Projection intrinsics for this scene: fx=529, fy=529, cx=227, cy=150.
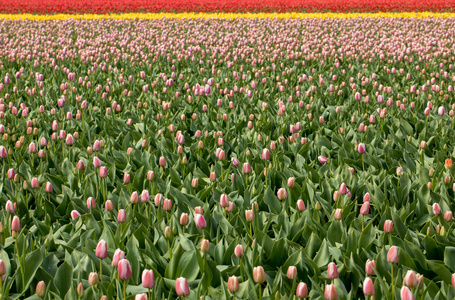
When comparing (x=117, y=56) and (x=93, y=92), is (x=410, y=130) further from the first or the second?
(x=117, y=56)

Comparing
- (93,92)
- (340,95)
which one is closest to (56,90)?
(93,92)

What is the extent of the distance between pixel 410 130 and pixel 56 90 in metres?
A: 4.80

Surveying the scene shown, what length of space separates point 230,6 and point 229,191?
20898mm

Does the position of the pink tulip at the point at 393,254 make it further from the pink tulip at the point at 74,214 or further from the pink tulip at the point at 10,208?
the pink tulip at the point at 10,208

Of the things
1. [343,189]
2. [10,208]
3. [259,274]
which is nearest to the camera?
[259,274]

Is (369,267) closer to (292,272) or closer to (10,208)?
(292,272)

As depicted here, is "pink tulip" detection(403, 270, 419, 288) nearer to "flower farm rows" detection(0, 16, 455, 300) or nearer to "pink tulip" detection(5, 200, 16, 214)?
"flower farm rows" detection(0, 16, 455, 300)

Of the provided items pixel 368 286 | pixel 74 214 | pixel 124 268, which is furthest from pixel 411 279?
pixel 74 214

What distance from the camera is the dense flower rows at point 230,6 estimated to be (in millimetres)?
22922

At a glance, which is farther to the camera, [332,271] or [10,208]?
[10,208]

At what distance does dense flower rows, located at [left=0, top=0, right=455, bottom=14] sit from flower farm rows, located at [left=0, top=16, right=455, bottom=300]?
15.5 meters

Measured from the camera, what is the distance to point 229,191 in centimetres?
369

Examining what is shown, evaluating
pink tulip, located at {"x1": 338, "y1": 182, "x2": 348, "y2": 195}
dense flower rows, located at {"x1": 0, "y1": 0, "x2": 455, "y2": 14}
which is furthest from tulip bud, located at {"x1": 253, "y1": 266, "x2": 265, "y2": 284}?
dense flower rows, located at {"x1": 0, "y1": 0, "x2": 455, "y2": 14}

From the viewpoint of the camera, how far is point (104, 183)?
12.0ft
